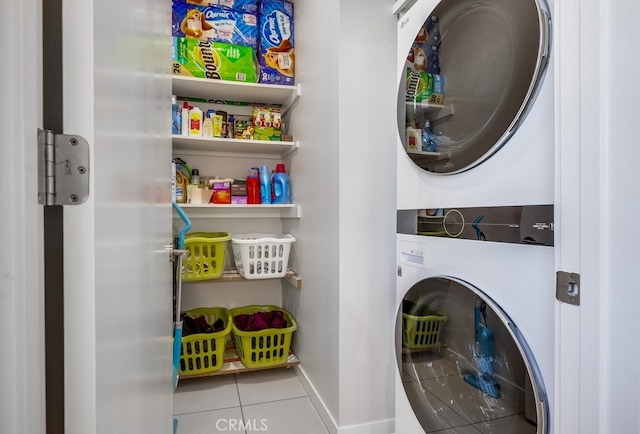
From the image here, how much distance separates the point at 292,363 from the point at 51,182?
187 cm

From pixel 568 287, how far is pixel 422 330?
59 centimetres

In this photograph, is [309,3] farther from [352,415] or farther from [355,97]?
[352,415]

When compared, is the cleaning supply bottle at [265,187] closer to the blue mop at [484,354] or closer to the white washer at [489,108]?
the white washer at [489,108]

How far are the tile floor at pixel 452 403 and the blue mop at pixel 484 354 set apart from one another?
0.08ft

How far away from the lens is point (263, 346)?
200 centimetres

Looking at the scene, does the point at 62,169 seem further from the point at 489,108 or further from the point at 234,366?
the point at 234,366

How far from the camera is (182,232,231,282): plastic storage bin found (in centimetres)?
193

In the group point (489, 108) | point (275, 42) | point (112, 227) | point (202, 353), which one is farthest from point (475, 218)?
point (275, 42)

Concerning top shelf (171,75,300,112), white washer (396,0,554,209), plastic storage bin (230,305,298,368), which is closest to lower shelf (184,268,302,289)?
plastic storage bin (230,305,298,368)

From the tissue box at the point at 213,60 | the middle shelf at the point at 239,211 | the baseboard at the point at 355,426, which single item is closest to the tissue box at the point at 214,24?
the tissue box at the point at 213,60

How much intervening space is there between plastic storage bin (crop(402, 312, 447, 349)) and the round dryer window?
0.52m

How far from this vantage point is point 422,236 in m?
1.21

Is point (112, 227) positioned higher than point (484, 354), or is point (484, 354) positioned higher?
point (112, 227)

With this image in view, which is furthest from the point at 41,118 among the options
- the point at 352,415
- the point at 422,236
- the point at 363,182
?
the point at 352,415
